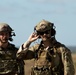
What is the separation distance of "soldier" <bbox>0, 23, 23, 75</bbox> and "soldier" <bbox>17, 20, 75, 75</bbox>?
236mm

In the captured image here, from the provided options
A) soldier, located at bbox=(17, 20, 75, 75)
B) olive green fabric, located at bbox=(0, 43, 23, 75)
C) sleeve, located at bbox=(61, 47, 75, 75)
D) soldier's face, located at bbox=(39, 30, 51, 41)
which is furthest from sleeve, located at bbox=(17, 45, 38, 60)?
sleeve, located at bbox=(61, 47, 75, 75)

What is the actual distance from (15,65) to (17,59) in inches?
6.9

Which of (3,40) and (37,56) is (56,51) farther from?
(3,40)

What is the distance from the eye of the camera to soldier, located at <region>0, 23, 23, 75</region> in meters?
11.5

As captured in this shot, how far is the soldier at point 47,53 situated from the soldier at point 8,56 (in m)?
0.24

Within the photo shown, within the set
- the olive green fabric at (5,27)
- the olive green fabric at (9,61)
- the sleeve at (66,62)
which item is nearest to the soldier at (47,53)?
the sleeve at (66,62)

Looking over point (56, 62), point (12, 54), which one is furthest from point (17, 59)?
point (56, 62)

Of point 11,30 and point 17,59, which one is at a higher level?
point 11,30

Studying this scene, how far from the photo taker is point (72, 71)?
1154 centimetres

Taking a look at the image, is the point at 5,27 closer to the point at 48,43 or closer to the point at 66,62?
the point at 48,43

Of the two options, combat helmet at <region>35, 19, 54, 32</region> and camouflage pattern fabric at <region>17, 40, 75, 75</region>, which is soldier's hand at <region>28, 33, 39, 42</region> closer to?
combat helmet at <region>35, 19, 54, 32</region>

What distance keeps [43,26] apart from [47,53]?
0.68m

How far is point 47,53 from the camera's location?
11578 millimetres

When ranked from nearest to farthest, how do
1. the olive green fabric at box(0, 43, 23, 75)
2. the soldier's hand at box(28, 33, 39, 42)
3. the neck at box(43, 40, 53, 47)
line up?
the soldier's hand at box(28, 33, 39, 42) < the neck at box(43, 40, 53, 47) < the olive green fabric at box(0, 43, 23, 75)
